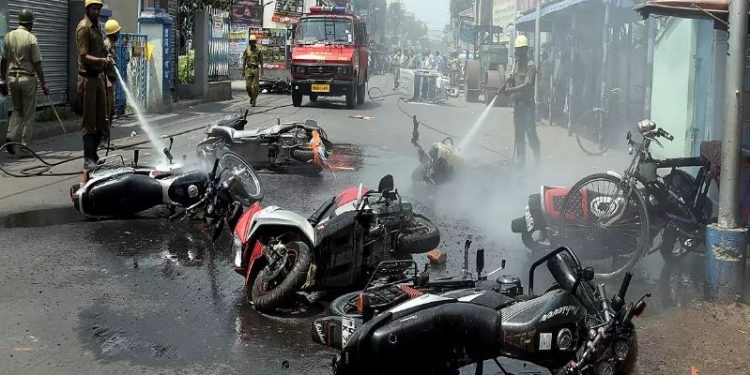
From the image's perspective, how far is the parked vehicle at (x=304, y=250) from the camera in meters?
5.12

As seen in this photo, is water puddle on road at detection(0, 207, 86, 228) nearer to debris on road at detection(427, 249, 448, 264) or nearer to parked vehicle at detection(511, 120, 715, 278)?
debris on road at detection(427, 249, 448, 264)

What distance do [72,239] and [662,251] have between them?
5.18m

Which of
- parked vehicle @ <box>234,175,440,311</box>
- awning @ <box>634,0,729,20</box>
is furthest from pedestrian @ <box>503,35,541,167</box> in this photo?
parked vehicle @ <box>234,175,440,311</box>

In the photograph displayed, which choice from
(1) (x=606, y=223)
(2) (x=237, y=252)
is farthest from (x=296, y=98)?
(2) (x=237, y=252)

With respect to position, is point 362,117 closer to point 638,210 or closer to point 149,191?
point 149,191

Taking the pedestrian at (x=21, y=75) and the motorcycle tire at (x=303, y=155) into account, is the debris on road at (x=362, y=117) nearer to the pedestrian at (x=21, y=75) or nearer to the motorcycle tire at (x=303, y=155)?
the motorcycle tire at (x=303, y=155)

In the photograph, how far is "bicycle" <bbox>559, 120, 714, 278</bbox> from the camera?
6.35 metres

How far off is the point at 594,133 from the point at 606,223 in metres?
9.98

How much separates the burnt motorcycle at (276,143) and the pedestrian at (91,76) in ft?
4.74

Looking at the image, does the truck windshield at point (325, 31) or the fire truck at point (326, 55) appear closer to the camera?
the fire truck at point (326, 55)

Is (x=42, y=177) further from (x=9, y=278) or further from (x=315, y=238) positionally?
(x=315, y=238)

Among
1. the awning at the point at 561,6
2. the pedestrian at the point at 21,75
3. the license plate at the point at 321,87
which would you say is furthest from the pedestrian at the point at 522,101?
the license plate at the point at 321,87

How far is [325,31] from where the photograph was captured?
957 inches

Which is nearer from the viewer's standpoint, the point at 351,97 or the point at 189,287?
the point at 189,287
